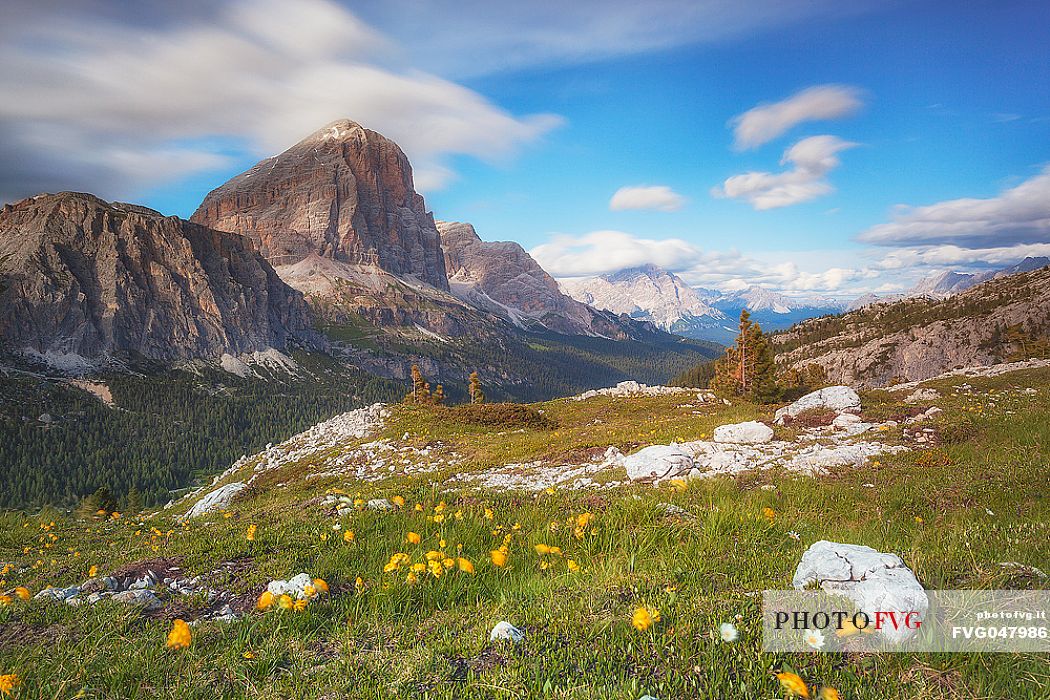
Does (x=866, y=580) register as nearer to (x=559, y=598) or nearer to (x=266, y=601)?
(x=559, y=598)

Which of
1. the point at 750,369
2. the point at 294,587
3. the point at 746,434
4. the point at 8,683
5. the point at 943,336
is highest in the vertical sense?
the point at 943,336

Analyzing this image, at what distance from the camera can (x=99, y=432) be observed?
173 m

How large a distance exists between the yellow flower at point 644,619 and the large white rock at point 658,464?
8070 millimetres

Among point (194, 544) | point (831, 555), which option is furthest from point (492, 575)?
point (194, 544)

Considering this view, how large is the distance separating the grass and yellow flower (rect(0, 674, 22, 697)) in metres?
0.16

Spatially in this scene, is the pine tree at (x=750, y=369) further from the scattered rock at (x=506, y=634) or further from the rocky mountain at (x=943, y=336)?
the rocky mountain at (x=943, y=336)

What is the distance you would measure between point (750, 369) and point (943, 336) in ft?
449

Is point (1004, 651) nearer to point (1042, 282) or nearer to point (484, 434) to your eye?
point (484, 434)

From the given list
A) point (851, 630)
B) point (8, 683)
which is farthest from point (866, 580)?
point (8, 683)

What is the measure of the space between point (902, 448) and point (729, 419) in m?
10.2

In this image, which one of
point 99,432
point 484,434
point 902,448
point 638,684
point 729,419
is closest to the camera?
point 638,684

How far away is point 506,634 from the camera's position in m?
3.81

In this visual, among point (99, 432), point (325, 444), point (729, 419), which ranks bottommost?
point (99, 432)

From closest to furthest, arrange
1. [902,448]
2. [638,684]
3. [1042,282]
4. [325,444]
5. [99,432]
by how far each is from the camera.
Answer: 1. [638,684]
2. [902,448]
3. [325,444]
4. [1042,282]
5. [99,432]
